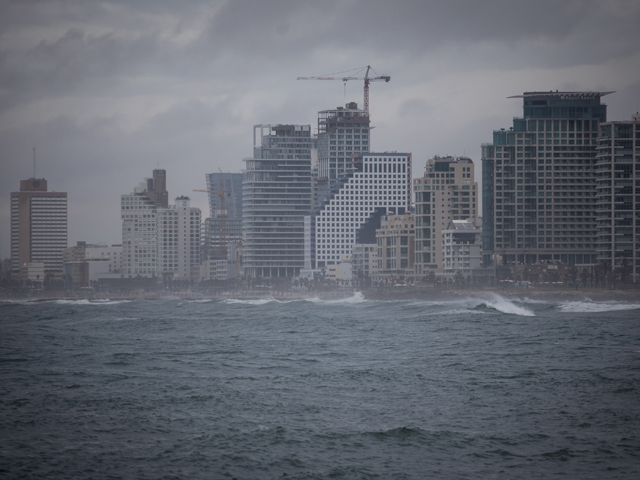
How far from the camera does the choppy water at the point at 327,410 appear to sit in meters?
31.7

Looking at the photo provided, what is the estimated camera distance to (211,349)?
7519cm

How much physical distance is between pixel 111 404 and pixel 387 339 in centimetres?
4459

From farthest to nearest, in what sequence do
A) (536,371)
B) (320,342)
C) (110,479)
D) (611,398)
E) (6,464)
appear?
(320,342), (536,371), (611,398), (6,464), (110,479)

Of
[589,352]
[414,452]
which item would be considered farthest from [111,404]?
[589,352]

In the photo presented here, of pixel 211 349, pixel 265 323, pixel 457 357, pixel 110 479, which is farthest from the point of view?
pixel 265 323

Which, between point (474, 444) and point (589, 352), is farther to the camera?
point (589, 352)

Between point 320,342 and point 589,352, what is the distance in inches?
1146

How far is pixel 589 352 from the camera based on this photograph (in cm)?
6456

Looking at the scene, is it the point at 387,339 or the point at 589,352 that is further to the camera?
the point at 387,339

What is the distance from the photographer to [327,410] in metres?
41.7

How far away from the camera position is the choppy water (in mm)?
31719

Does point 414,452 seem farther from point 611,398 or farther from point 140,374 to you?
point 140,374

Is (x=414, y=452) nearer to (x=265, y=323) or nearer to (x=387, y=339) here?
(x=387, y=339)

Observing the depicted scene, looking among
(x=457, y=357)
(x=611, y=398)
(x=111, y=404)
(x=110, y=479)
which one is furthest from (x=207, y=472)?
(x=457, y=357)
